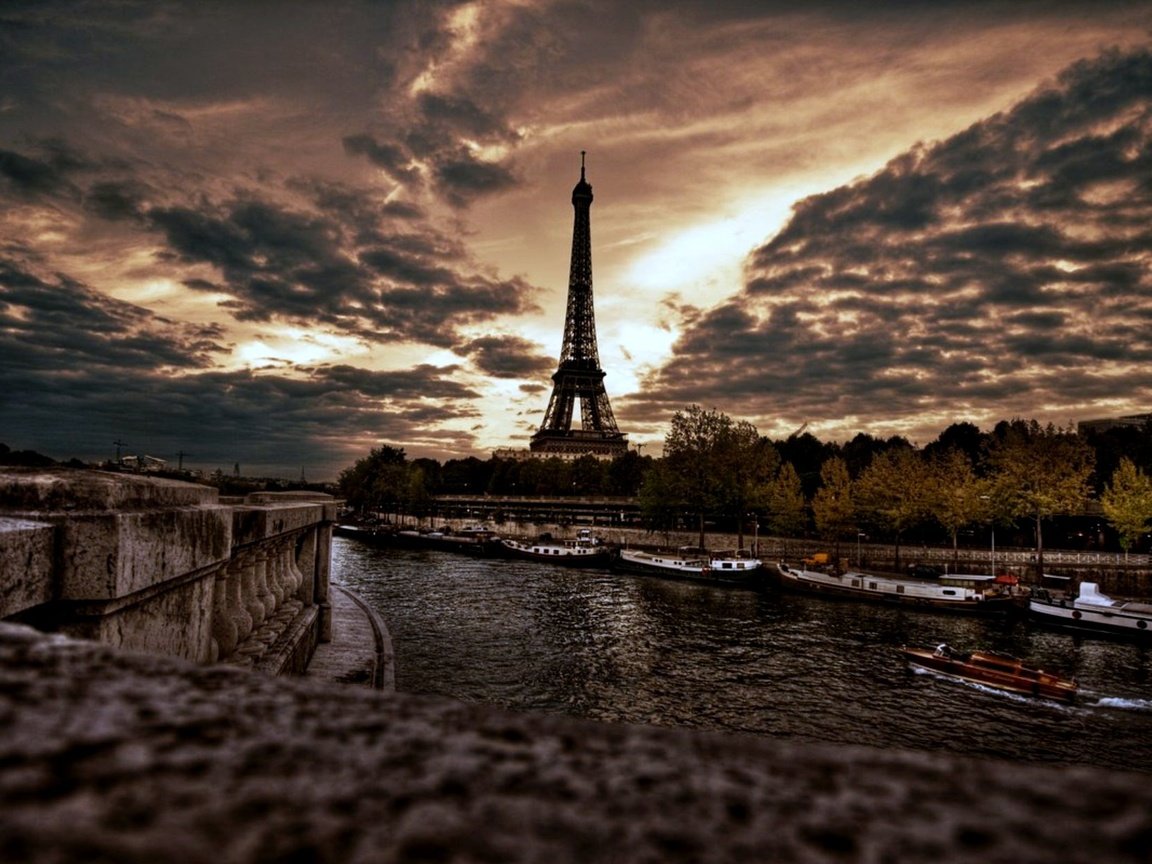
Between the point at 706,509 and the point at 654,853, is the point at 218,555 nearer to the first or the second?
the point at 654,853

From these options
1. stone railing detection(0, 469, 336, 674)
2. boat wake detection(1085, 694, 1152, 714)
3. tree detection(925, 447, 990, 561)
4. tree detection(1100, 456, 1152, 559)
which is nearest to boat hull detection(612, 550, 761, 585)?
Result: tree detection(925, 447, 990, 561)

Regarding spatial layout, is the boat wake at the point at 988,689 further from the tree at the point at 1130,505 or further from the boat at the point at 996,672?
the tree at the point at 1130,505

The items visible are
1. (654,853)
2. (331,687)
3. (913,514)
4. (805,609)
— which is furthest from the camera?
(913,514)

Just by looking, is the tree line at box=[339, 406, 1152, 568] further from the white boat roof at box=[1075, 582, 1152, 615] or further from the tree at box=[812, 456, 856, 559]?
the white boat roof at box=[1075, 582, 1152, 615]

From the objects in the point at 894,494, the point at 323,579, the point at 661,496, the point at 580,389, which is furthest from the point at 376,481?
the point at 323,579

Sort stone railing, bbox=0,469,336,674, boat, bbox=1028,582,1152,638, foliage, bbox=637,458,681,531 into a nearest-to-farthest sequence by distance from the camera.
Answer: stone railing, bbox=0,469,336,674 → boat, bbox=1028,582,1152,638 → foliage, bbox=637,458,681,531

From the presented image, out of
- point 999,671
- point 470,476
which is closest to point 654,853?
point 999,671
